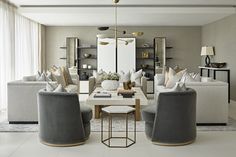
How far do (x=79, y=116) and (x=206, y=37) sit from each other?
773 centimetres

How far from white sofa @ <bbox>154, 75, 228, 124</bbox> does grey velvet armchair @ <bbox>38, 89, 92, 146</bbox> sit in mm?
2313

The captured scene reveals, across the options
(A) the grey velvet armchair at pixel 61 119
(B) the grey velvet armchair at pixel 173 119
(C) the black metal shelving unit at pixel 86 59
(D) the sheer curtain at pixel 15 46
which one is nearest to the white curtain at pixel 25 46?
(D) the sheer curtain at pixel 15 46

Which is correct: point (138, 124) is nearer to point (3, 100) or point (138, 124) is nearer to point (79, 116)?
point (79, 116)

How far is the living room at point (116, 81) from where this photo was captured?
4281 mm

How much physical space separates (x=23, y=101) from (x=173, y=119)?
9.34 ft

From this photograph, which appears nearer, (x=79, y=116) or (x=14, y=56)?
(x=79, y=116)

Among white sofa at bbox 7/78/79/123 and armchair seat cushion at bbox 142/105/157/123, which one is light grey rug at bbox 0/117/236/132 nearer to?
white sofa at bbox 7/78/79/123

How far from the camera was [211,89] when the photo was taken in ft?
18.4

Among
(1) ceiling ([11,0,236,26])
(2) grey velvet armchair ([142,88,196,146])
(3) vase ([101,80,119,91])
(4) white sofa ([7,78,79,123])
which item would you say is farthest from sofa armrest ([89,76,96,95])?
(2) grey velvet armchair ([142,88,196,146])

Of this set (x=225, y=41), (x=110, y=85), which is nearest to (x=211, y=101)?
(x=110, y=85)

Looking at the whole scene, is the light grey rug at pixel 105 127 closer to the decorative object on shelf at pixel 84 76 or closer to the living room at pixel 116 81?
the living room at pixel 116 81

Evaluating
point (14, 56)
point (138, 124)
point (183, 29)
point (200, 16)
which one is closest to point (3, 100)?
point (14, 56)

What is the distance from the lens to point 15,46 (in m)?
8.51

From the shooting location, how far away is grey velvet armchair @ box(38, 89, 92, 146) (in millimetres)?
4223
